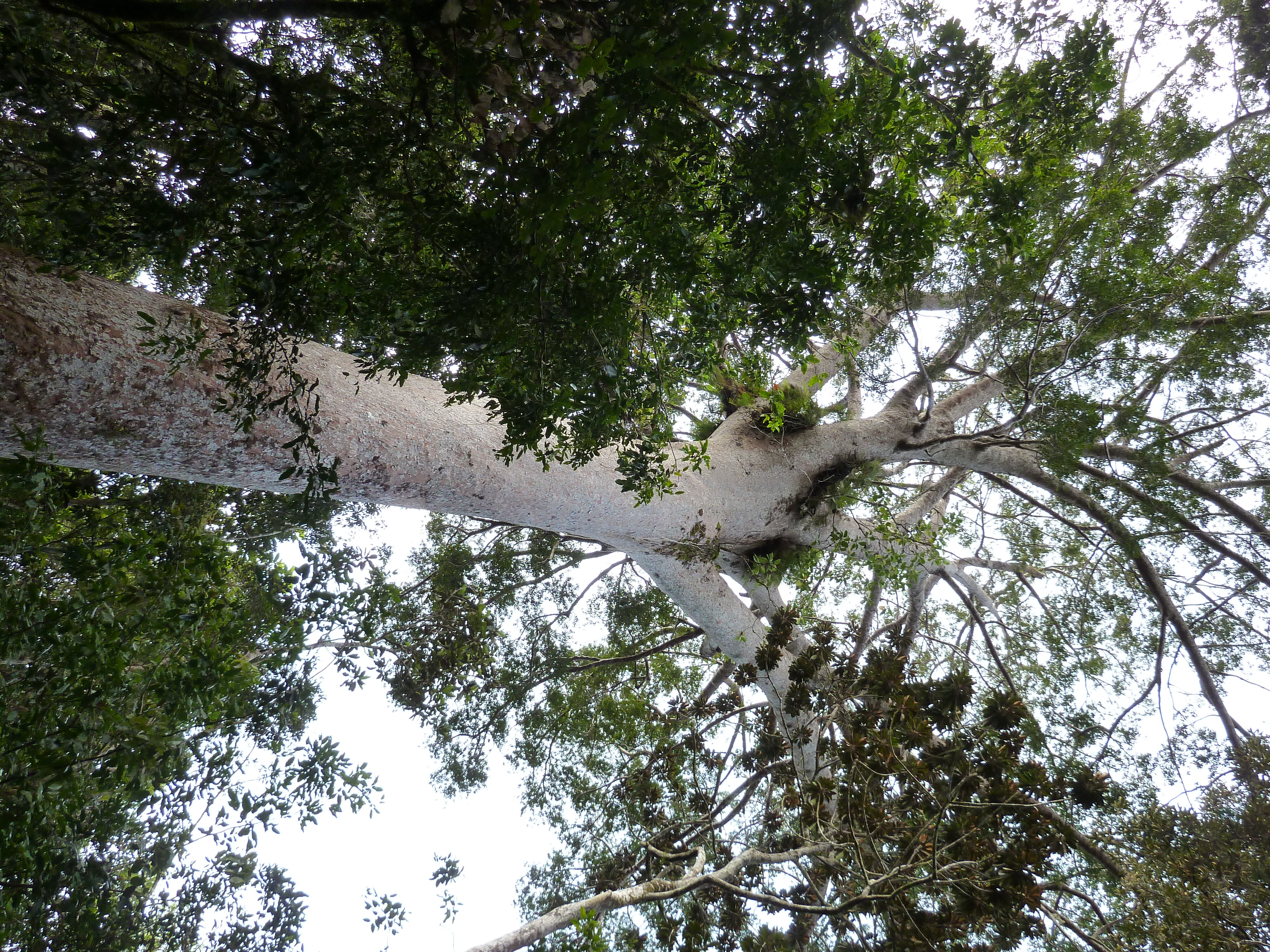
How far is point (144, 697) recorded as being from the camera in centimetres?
295

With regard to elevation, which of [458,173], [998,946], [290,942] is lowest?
[998,946]

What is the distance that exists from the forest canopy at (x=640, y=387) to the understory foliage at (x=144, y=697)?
0.03 m

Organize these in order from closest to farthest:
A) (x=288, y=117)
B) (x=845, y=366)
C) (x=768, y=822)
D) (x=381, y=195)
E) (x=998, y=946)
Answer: (x=288, y=117), (x=381, y=195), (x=998, y=946), (x=768, y=822), (x=845, y=366)

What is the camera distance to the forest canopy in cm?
207

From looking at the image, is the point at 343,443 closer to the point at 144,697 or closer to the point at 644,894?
the point at 144,697

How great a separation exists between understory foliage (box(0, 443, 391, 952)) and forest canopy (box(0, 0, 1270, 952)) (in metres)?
0.03

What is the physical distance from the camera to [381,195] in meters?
2.28

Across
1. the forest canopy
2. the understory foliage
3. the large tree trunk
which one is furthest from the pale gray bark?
the understory foliage

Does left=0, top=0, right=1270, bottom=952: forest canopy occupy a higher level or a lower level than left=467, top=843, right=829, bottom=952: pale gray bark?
higher

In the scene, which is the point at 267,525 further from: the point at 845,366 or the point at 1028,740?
the point at 1028,740

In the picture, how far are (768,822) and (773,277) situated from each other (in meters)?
2.89

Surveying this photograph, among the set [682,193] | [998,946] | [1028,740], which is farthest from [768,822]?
[682,193]

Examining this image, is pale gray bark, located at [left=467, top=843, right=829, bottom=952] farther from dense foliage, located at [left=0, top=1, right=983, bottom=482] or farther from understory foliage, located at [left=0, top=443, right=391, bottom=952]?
dense foliage, located at [left=0, top=1, right=983, bottom=482]

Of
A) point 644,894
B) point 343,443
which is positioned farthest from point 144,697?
point 644,894
